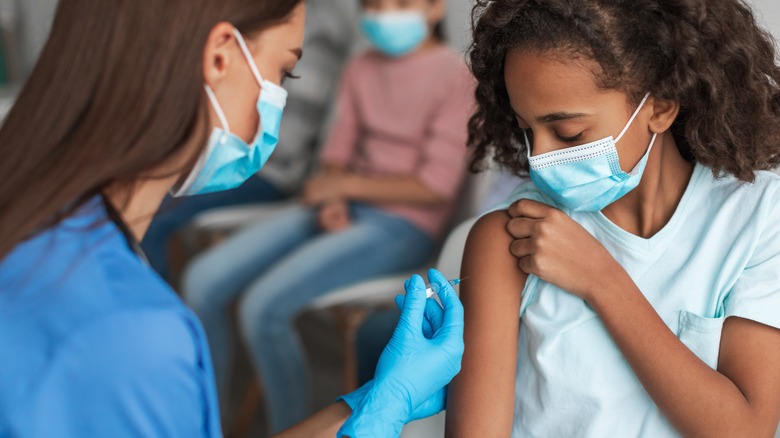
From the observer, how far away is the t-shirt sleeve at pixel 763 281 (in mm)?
1098

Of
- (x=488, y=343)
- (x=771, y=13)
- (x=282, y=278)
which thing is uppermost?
(x=771, y=13)

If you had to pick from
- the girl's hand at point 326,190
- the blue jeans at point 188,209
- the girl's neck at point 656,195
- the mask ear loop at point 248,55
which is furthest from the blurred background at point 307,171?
the mask ear loop at point 248,55

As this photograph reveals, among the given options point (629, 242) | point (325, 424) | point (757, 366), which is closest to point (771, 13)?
point (629, 242)

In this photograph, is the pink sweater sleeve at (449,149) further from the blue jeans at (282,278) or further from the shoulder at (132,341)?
the shoulder at (132,341)

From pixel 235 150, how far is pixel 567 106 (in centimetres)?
47

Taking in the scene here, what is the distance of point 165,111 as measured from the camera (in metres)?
0.96

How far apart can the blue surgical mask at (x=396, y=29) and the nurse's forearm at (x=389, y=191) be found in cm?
40

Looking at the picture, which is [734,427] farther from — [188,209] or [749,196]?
[188,209]

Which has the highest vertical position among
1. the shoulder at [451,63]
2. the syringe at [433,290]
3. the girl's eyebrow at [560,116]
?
the girl's eyebrow at [560,116]

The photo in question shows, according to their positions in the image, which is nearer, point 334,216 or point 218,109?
point 218,109

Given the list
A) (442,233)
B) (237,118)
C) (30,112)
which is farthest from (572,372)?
(442,233)

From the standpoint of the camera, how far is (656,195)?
1.25 metres

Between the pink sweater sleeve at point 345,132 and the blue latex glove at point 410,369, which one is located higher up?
the blue latex glove at point 410,369

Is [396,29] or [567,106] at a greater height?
[567,106]
